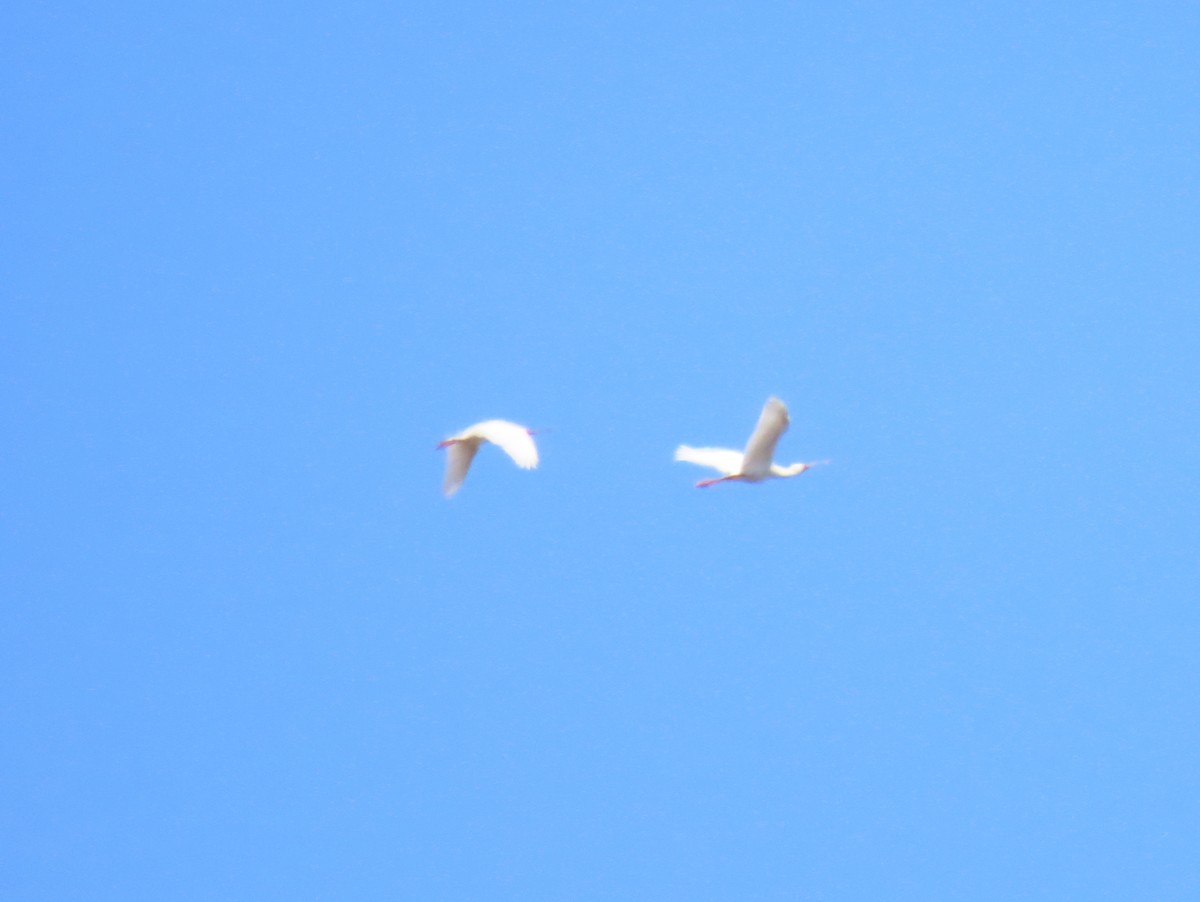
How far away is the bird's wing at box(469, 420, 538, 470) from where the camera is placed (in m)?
14.9

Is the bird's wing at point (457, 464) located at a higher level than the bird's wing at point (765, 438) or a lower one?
higher

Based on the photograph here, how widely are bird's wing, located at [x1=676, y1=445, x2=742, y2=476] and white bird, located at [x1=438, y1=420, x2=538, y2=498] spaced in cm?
128

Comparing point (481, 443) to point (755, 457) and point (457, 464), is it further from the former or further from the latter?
point (755, 457)

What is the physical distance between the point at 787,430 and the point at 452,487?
3000mm

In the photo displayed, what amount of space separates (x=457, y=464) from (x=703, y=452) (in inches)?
73.0

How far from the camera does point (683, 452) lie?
16359mm

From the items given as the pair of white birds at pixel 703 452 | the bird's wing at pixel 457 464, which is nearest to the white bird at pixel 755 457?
the pair of white birds at pixel 703 452

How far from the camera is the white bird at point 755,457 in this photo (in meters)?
14.4

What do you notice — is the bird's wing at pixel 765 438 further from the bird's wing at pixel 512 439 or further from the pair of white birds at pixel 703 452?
the bird's wing at pixel 512 439

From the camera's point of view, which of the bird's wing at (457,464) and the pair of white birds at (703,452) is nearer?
the pair of white birds at (703,452)

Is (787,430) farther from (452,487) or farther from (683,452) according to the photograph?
(452,487)

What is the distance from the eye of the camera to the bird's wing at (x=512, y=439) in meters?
14.9

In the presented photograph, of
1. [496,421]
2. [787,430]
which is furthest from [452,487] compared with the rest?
[787,430]

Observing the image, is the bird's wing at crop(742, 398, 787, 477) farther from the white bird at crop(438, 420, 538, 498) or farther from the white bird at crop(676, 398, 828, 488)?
the white bird at crop(438, 420, 538, 498)
